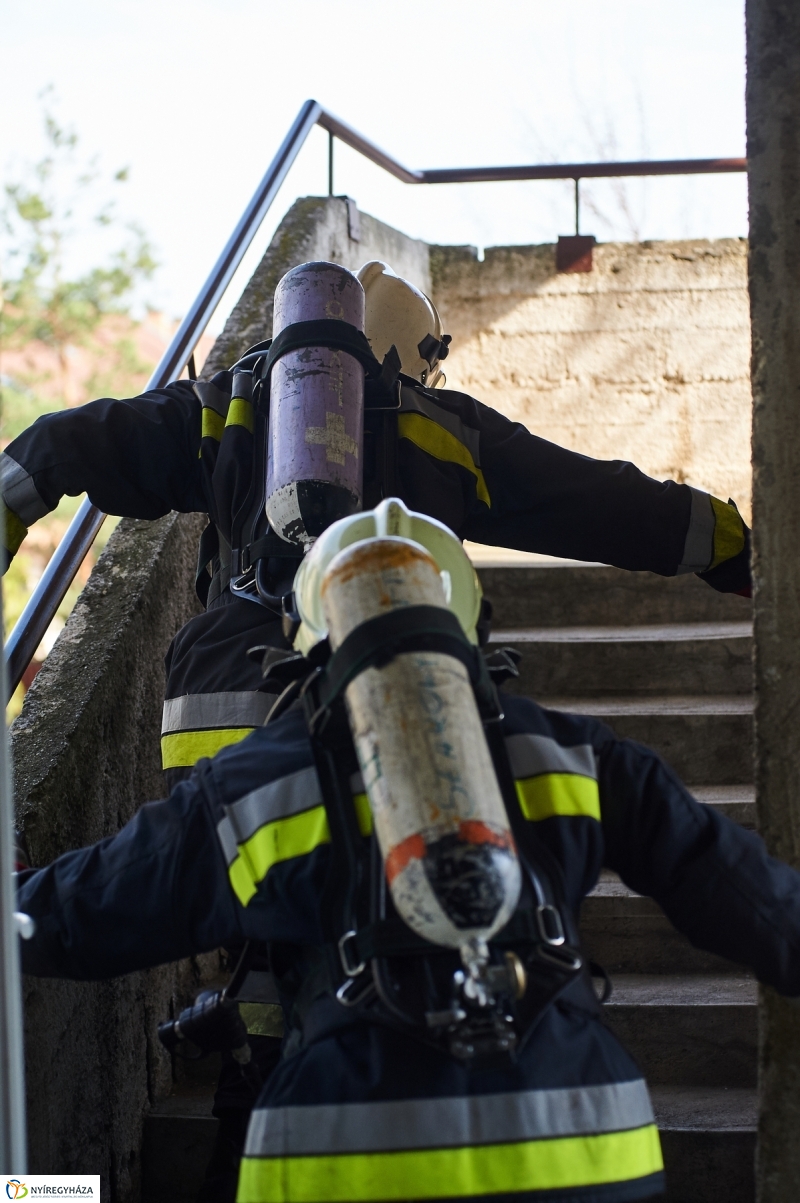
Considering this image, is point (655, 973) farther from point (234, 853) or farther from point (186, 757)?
point (234, 853)

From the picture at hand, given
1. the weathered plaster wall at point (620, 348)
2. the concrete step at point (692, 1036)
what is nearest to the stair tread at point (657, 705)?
the concrete step at point (692, 1036)

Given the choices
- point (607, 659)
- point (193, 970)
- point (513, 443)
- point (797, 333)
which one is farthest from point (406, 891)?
point (607, 659)

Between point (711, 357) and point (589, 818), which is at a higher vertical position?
point (711, 357)

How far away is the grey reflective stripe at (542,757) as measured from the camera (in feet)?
4.67

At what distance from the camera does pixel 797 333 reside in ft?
5.85

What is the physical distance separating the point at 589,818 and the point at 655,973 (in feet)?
4.63

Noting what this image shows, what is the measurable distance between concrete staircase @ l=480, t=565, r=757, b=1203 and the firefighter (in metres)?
0.93

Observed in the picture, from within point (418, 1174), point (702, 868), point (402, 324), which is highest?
point (402, 324)

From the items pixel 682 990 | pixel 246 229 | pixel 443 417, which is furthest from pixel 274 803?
pixel 246 229

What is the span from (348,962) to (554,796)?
12.8 inches

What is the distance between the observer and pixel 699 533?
2.41m

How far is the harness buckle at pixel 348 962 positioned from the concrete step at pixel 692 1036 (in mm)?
1307

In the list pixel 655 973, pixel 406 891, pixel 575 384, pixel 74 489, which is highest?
pixel 575 384

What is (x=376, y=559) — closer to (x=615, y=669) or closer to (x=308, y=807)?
(x=308, y=807)
